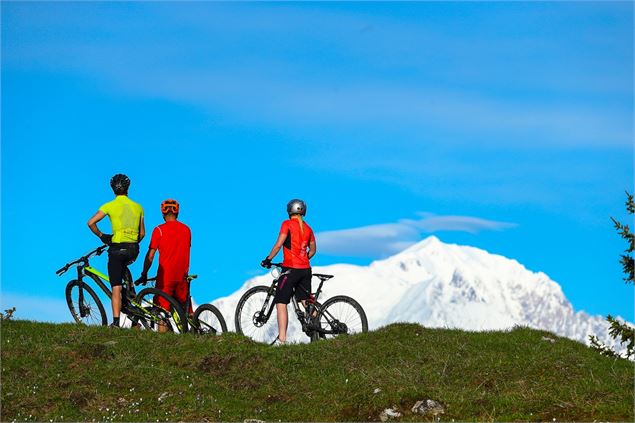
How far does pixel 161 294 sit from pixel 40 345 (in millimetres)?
2865

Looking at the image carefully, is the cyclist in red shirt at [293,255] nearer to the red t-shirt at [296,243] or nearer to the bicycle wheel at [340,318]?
the red t-shirt at [296,243]

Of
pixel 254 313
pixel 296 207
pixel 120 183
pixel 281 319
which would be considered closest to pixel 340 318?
pixel 281 319

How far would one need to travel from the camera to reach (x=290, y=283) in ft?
73.2

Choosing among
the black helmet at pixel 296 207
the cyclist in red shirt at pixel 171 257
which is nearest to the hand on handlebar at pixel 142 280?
the cyclist in red shirt at pixel 171 257

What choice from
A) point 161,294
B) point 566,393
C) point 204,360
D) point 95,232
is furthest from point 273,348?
point 566,393

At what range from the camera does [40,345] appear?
20.5 metres

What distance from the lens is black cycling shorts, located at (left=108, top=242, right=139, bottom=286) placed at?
2177cm

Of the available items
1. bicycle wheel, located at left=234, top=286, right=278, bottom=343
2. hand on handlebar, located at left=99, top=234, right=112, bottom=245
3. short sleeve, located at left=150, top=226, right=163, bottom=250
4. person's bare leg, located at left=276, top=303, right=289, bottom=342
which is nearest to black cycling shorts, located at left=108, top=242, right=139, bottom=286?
hand on handlebar, located at left=99, top=234, right=112, bottom=245

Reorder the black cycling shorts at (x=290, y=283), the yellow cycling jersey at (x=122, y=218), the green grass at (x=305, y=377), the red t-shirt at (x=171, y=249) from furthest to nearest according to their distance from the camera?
the black cycling shorts at (x=290, y=283) < the red t-shirt at (x=171, y=249) < the yellow cycling jersey at (x=122, y=218) < the green grass at (x=305, y=377)

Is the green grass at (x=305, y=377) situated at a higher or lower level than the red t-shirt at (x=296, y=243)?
lower

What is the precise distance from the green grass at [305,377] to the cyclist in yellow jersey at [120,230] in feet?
4.62

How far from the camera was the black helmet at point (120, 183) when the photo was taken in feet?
72.0

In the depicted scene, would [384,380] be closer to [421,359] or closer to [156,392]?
[421,359]

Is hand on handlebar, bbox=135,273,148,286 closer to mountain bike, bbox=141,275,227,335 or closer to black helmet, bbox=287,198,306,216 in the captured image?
mountain bike, bbox=141,275,227,335
